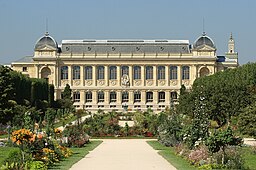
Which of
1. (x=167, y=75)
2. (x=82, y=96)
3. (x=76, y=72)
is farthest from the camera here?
(x=76, y=72)

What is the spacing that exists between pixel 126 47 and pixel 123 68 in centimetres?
300

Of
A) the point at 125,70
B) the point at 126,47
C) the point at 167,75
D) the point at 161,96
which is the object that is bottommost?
the point at 161,96

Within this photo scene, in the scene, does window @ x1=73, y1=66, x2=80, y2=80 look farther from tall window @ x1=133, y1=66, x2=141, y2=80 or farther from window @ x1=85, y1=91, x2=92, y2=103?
tall window @ x1=133, y1=66, x2=141, y2=80

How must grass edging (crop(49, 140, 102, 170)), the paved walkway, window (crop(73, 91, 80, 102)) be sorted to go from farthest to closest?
window (crop(73, 91, 80, 102))
grass edging (crop(49, 140, 102, 170))
the paved walkway

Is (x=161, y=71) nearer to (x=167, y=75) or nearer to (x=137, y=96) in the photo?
(x=167, y=75)

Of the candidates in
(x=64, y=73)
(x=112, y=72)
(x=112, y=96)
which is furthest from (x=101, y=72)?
(x=64, y=73)

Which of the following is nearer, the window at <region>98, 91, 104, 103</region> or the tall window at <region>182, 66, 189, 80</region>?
the tall window at <region>182, 66, 189, 80</region>

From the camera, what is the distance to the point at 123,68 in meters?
105

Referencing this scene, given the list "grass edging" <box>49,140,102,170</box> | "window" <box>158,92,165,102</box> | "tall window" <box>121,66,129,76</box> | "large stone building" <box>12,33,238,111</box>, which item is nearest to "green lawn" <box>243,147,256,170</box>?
"grass edging" <box>49,140,102,170</box>

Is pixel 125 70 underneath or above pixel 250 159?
above

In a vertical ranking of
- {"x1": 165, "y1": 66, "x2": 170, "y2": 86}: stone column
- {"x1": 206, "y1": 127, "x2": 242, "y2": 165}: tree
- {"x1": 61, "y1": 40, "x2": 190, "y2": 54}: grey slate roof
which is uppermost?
{"x1": 61, "y1": 40, "x2": 190, "y2": 54}: grey slate roof

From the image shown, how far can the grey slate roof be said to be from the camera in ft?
341

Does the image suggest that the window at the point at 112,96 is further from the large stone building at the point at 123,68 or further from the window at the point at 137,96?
the window at the point at 137,96

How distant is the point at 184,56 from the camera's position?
337 feet
